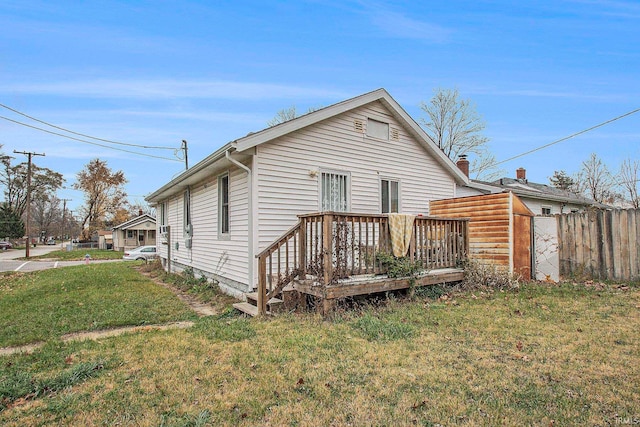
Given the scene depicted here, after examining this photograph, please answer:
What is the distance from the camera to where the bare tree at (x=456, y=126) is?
81.7ft

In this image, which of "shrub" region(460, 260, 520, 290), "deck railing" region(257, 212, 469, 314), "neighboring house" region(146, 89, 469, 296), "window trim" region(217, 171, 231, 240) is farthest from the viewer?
"window trim" region(217, 171, 231, 240)

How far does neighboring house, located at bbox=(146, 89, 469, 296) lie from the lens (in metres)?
7.64

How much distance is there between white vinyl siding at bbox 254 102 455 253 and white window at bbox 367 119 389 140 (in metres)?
0.16

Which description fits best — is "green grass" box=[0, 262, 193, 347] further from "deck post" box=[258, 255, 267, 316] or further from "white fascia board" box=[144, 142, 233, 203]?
"white fascia board" box=[144, 142, 233, 203]

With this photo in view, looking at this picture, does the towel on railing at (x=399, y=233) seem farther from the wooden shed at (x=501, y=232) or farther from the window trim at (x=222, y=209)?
the window trim at (x=222, y=209)

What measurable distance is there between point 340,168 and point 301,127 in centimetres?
151

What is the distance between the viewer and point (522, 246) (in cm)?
879


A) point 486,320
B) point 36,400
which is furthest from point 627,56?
point 36,400

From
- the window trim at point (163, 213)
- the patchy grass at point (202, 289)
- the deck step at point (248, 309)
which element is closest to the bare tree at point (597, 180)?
the patchy grass at point (202, 289)

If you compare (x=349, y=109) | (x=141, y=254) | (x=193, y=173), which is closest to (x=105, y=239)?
(x=141, y=254)

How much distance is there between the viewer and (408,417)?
106 inches

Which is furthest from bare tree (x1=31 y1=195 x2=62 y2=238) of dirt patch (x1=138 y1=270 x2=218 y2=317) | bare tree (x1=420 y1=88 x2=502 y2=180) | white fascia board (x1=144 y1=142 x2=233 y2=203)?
dirt patch (x1=138 y1=270 x2=218 y2=317)

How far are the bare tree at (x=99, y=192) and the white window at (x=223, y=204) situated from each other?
45.2m

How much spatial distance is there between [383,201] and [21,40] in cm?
1373
